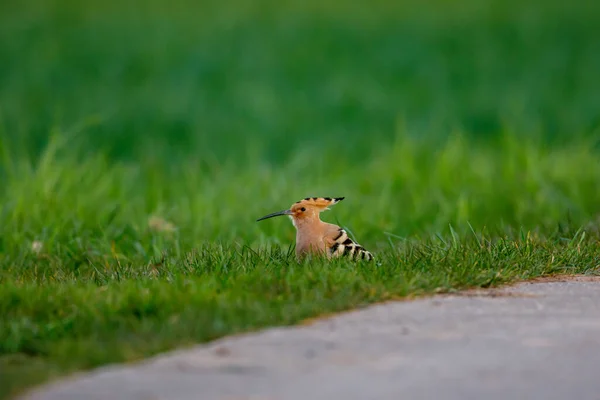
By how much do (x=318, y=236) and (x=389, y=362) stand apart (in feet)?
8.68

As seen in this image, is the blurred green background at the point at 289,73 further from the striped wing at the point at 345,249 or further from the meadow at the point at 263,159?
the striped wing at the point at 345,249

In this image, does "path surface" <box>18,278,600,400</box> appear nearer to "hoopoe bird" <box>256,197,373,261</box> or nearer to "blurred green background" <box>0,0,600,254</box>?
"hoopoe bird" <box>256,197,373,261</box>

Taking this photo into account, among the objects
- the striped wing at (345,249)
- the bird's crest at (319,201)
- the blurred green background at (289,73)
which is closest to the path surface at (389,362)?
the striped wing at (345,249)

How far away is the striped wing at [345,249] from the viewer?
6.77 m

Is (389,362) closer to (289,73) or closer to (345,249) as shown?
(345,249)

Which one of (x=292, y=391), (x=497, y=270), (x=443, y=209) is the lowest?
(x=443, y=209)

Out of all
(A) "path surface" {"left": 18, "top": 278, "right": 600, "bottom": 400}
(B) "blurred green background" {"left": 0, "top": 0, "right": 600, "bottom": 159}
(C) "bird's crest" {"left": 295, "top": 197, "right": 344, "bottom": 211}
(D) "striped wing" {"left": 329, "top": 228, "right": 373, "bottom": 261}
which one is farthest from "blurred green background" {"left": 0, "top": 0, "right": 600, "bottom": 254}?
(A) "path surface" {"left": 18, "top": 278, "right": 600, "bottom": 400}

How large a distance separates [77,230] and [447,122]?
6.41 m

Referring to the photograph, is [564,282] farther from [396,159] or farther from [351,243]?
[396,159]

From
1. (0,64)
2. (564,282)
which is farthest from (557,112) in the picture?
(564,282)

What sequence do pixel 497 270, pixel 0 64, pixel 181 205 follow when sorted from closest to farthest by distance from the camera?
1. pixel 497 270
2. pixel 181 205
3. pixel 0 64

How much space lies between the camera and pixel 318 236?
22.7ft

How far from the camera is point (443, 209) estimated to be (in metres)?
10.8

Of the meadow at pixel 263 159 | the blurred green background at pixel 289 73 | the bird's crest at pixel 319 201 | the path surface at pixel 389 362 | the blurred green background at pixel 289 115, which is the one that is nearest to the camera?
the path surface at pixel 389 362
